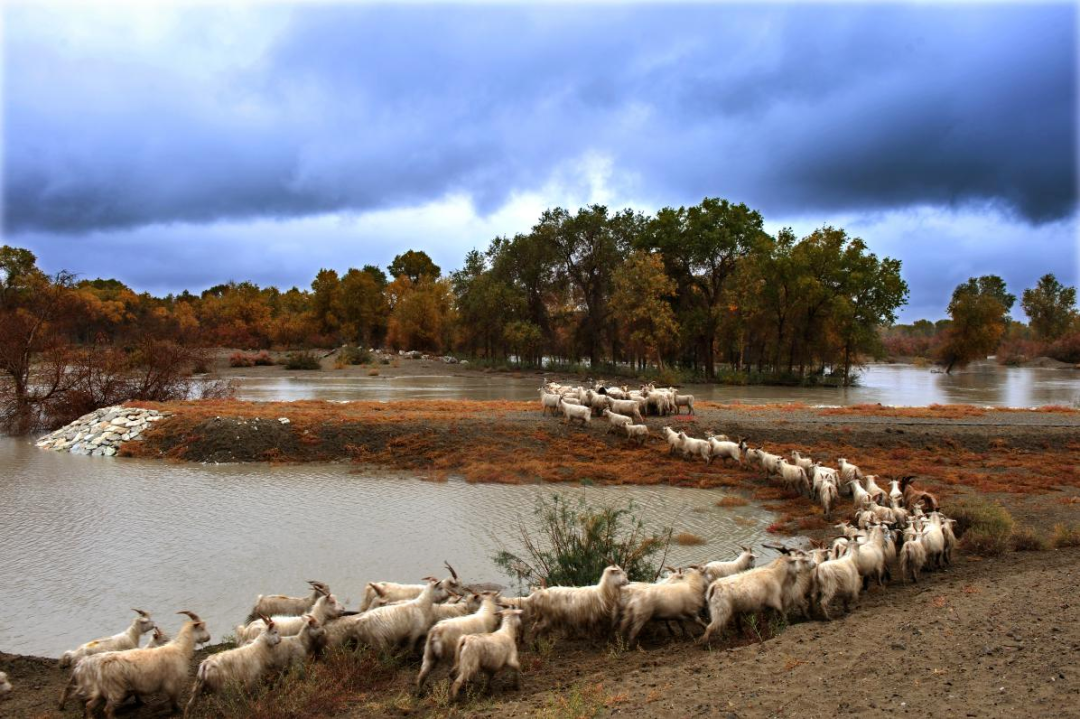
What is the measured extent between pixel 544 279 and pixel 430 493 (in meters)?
49.6

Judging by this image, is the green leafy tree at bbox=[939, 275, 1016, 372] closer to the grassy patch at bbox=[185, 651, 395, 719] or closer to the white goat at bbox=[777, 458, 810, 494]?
the white goat at bbox=[777, 458, 810, 494]

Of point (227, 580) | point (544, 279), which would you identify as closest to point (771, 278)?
point (544, 279)

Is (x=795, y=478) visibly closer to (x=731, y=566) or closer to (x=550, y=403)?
(x=731, y=566)

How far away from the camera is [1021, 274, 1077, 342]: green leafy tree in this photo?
3895 inches

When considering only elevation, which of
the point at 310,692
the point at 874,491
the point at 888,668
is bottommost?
the point at 310,692

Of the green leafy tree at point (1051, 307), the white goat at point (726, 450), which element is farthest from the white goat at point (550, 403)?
the green leafy tree at point (1051, 307)

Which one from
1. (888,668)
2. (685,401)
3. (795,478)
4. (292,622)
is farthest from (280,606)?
(685,401)

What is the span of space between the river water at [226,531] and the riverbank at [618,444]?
1.01m

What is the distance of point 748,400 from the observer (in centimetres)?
3819

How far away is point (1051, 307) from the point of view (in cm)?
10006

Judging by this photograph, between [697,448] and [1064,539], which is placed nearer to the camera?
[1064,539]

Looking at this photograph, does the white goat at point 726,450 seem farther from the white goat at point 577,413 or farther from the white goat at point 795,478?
the white goat at point 577,413

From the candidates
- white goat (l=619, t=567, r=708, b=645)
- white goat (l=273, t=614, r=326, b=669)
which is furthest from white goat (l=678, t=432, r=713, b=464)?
white goat (l=273, t=614, r=326, b=669)

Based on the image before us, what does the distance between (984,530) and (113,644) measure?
1257cm
